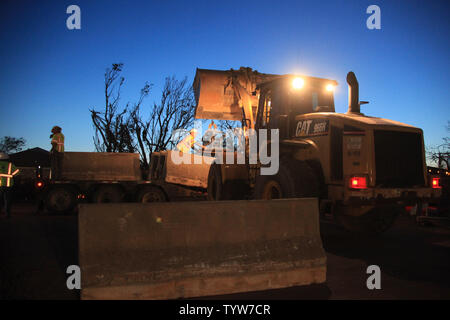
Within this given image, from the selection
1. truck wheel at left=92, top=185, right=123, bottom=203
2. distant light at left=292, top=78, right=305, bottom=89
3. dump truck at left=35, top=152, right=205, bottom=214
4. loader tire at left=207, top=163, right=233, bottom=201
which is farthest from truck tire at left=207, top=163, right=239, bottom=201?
truck wheel at left=92, top=185, right=123, bottom=203

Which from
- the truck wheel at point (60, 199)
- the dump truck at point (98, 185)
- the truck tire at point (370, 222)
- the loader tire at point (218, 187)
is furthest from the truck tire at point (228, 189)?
the truck wheel at point (60, 199)

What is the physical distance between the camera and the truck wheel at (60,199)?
Result: 498 inches

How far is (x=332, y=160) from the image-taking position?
22.7 feet

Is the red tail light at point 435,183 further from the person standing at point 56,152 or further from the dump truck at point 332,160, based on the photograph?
the person standing at point 56,152

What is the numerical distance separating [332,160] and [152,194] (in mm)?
7856

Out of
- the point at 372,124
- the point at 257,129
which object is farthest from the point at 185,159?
the point at 372,124

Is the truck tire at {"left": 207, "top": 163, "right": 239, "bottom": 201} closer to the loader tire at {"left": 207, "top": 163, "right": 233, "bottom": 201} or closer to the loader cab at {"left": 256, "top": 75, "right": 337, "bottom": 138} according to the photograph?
the loader tire at {"left": 207, "top": 163, "right": 233, "bottom": 201}

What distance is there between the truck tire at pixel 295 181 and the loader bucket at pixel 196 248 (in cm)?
184

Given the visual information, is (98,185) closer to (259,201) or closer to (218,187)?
(218,187)

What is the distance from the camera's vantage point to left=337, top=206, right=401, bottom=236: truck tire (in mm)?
7836

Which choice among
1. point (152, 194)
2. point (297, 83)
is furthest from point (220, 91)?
point (152, 194)

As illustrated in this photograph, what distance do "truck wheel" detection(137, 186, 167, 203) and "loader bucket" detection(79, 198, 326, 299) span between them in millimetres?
9032
